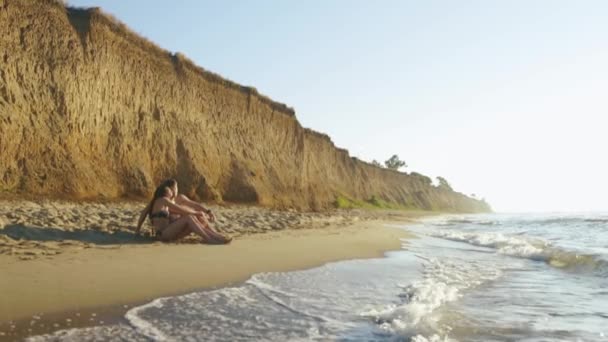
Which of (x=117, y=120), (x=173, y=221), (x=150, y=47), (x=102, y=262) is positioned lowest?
(x=102, y=262)

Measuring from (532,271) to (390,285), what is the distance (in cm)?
361

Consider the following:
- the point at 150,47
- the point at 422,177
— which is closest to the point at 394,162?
the point at 422,177

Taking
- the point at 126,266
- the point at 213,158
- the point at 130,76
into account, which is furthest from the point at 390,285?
the point at 213,158

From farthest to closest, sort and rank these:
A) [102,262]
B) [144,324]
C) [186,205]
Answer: [186,205]
[102,262]
[144,324]

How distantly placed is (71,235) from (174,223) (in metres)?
1.58

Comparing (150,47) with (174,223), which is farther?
(150,47)

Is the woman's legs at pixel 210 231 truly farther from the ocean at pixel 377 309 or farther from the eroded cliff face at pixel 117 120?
the eroded cliff face at pixel 117 120

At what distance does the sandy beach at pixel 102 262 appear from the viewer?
375 centimetres

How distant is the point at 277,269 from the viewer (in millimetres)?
6512

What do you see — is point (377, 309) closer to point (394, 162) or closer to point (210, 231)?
point (210, 231)

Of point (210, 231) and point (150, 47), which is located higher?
point (150, 47)

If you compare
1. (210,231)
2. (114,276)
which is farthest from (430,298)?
(210,231)

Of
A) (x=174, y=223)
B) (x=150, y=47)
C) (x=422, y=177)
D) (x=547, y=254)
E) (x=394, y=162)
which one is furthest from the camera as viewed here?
(x=394, y=162)

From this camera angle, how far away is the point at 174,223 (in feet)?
26.3
